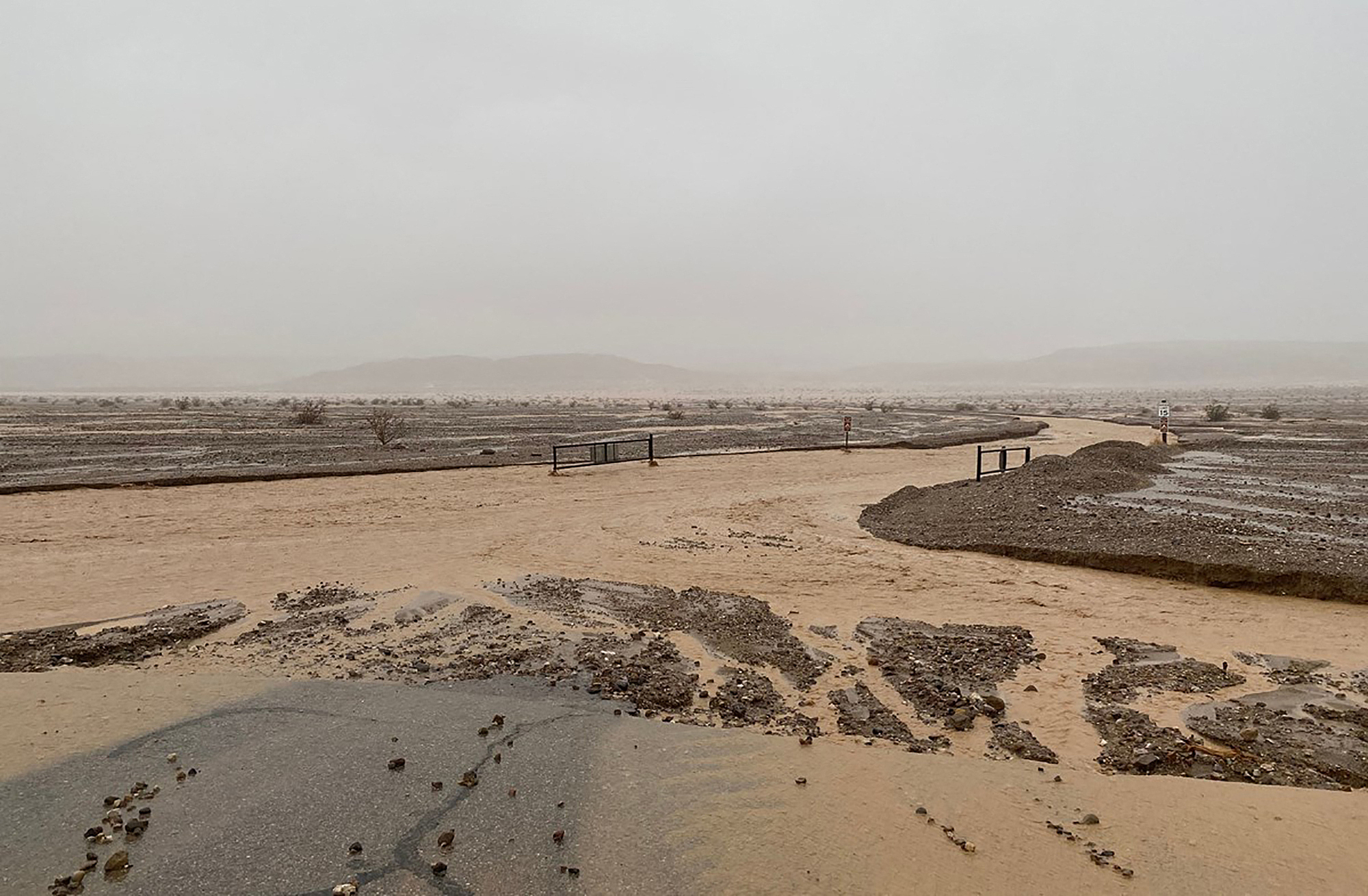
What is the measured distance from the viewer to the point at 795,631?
798 cm

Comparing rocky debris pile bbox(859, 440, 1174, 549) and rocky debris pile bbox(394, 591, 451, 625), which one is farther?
rocky debris pile bbox(859, 440, 1174, 549)

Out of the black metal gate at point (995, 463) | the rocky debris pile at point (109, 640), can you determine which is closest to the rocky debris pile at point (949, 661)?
the rocky debris pile at point (109, 640)

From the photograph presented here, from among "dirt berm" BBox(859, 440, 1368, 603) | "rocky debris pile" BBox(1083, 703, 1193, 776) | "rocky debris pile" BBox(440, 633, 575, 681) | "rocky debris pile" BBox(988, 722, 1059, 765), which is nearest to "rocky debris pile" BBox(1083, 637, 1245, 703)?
"rocky debris pile" BBox(1083, 703, 1193, 776)

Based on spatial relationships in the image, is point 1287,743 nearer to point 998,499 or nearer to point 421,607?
point 421,607

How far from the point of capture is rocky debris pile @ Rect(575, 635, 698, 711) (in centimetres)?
621

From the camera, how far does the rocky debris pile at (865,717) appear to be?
5570 mm

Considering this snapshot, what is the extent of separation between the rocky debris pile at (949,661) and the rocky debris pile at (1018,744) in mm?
200

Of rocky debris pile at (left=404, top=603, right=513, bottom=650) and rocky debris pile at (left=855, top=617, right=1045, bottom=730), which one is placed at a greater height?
rocky debris pile at (left=404, top=603, right=513, bottom=650)

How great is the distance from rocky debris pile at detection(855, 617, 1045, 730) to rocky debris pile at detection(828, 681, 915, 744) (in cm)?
29

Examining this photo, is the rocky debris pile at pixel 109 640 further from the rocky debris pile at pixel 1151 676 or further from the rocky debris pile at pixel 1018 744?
the rocky debris pile at pixel 1151 676

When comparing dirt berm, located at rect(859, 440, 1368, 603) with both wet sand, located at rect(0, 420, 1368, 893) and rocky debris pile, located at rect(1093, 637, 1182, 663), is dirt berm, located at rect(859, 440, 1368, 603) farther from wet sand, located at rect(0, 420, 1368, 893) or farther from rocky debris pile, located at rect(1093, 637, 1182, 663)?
rocky debris pile, located at rect(1093, 637, 1182, 663)

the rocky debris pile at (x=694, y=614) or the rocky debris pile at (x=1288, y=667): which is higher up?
the rocky debris pile at (x=694, y=614)

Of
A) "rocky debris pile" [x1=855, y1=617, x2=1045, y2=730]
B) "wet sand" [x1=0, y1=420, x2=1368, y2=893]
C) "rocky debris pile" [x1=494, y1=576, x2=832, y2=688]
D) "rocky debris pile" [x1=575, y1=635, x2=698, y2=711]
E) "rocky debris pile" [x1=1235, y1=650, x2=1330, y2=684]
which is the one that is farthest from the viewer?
"rocky debris pile" [x1=494, y1=576, x2=832, y2=688]

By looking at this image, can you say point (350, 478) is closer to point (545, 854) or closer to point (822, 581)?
point (822, 581)
